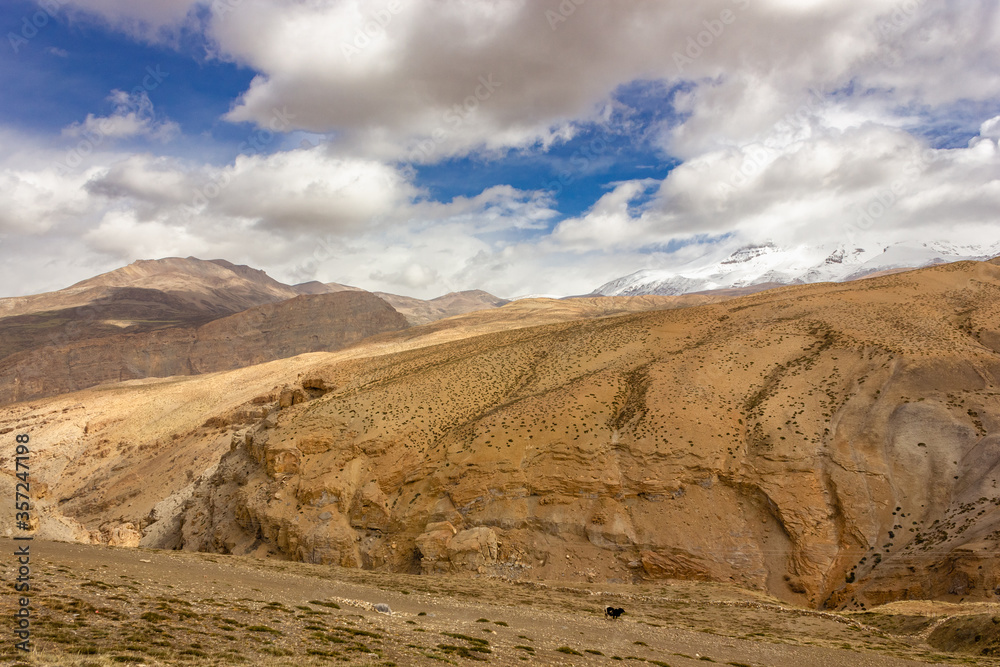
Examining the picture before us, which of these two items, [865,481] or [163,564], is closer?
[163,564]

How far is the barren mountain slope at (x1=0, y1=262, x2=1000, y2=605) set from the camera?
28578 mm

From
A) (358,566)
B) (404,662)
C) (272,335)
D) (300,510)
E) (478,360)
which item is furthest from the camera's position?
(272,335)

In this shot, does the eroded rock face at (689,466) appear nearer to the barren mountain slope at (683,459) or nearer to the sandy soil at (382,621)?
the barren mountain slope at (683,459)

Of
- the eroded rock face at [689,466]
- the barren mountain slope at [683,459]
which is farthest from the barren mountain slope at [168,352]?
the eroded rock face at [689,466]

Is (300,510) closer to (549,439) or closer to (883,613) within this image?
(549,439)

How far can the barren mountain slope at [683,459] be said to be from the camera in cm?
2858

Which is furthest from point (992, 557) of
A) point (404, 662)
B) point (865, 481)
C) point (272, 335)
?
point (272, 335)

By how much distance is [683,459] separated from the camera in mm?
32969

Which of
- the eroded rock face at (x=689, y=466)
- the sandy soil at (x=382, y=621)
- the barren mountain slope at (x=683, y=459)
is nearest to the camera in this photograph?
the sandy soil at (x=382, y=621)

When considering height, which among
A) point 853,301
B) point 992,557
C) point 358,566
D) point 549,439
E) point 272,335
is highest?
point 272,335

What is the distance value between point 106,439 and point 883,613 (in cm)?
8558

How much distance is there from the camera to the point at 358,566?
3306 cm

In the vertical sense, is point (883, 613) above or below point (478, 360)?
below

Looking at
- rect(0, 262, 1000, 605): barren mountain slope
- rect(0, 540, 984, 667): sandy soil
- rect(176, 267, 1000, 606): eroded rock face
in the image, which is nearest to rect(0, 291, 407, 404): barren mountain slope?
rect(0, 262, 1000, 605): barren mountain slope
